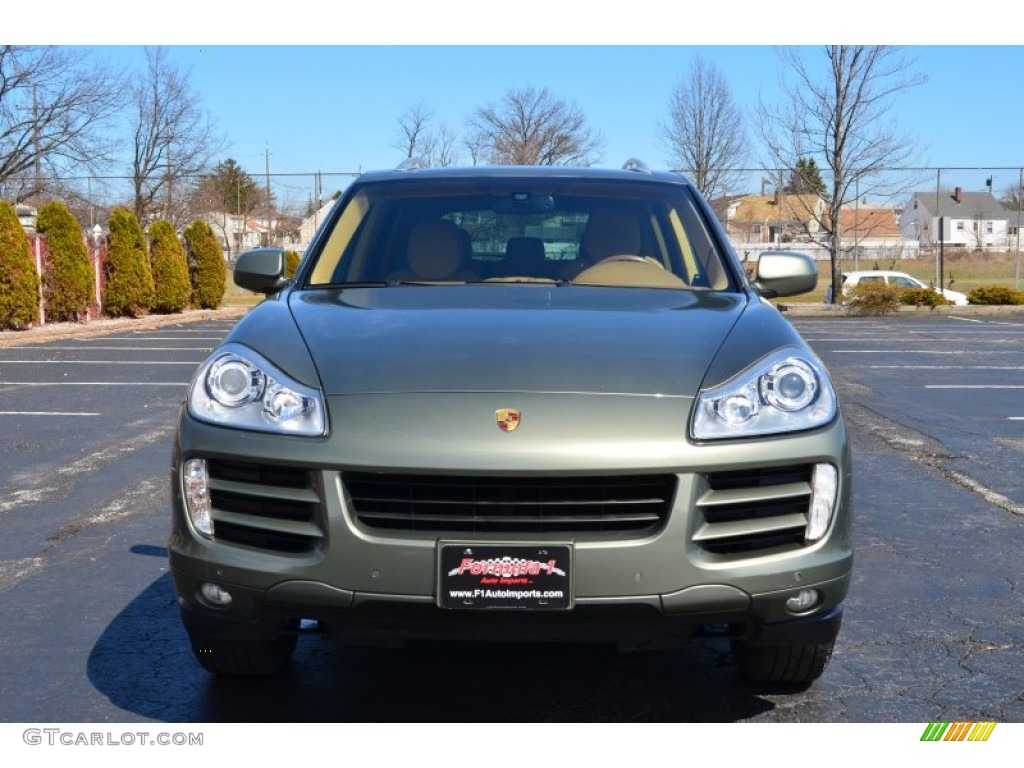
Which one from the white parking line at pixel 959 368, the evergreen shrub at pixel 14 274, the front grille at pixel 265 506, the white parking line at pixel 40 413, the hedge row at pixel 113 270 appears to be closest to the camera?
the front grille at pixel 265 506

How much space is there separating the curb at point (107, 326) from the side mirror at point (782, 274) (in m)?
15.8

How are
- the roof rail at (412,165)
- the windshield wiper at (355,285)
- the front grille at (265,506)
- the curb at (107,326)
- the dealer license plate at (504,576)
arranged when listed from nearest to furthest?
the dealer license plate at (504,576)
the front grille at (265,506)
the windshield wiper at (355,285)
the roof rail at (412,165)
the curb at (107,326)

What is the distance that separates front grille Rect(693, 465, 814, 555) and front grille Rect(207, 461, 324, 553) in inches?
37.8

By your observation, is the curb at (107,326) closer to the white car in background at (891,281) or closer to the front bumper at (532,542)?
the white car in background at (891,281)

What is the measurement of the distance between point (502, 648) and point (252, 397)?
4.27ft

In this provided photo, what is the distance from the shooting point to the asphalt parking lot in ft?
11.5

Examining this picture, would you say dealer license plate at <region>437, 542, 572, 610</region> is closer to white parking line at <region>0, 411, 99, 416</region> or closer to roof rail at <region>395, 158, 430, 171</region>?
roof rail at <region>395, 158, 430, 171</region>

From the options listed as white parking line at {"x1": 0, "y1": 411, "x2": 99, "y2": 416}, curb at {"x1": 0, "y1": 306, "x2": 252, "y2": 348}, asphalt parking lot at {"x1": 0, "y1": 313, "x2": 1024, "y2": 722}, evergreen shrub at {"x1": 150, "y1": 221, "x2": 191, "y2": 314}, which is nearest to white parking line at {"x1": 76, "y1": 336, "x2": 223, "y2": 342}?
curb at {"x1": 0, "y1": 306, "x2": 252, "y2": 348}

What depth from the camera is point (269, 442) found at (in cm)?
300

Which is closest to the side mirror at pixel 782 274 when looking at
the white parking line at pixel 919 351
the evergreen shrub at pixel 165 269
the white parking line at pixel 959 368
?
the white parking line at pixel 959 368

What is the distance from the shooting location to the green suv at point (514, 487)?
9.45ft
